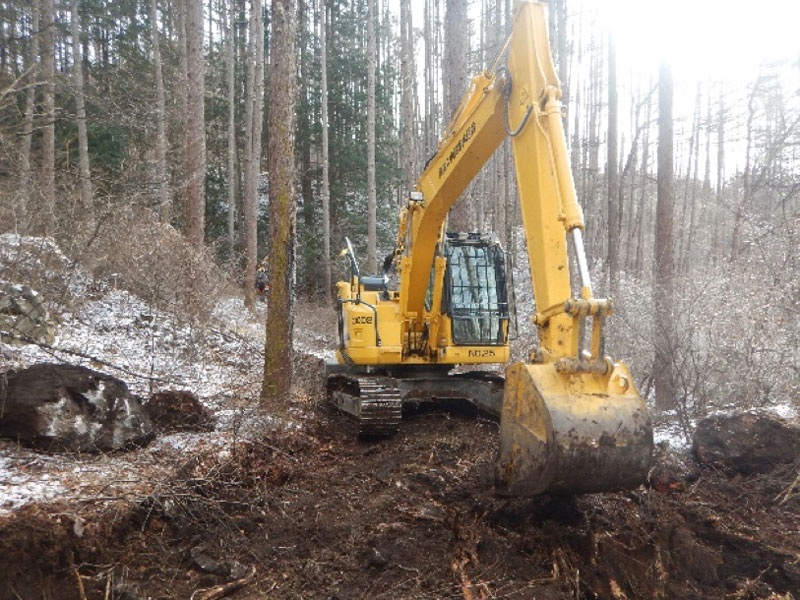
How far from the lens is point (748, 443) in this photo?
566 cm

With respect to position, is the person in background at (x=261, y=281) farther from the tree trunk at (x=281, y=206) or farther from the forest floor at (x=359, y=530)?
the forest floor at (x=359, y=530)

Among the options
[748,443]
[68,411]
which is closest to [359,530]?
[68,411]

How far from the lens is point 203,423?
6.95 meters

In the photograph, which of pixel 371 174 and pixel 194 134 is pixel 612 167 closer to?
pixel 371 174

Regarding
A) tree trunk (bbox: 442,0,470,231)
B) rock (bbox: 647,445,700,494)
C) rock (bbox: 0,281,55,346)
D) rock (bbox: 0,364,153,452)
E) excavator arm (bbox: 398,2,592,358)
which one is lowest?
rock (bbox: 647,445,700,494)

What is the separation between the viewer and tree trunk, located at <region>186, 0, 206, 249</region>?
48.7ft

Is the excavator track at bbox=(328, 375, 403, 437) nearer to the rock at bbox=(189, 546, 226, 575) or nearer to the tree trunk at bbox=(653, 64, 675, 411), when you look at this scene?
the rock at bbox=(189, 546, 226, 575)

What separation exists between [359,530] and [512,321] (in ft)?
13.8

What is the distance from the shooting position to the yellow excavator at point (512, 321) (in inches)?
157

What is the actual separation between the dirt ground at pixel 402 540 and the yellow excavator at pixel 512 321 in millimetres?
530

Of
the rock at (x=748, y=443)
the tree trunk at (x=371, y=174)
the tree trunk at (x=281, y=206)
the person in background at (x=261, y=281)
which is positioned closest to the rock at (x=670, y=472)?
the rock at (x=748, y=443)

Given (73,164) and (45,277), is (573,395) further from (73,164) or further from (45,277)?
(73,164)

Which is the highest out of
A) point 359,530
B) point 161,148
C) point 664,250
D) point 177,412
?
point 161,148

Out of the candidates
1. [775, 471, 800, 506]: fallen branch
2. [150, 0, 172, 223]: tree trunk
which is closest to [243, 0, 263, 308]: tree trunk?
[150, 0, 172, 223]: tree trunk
